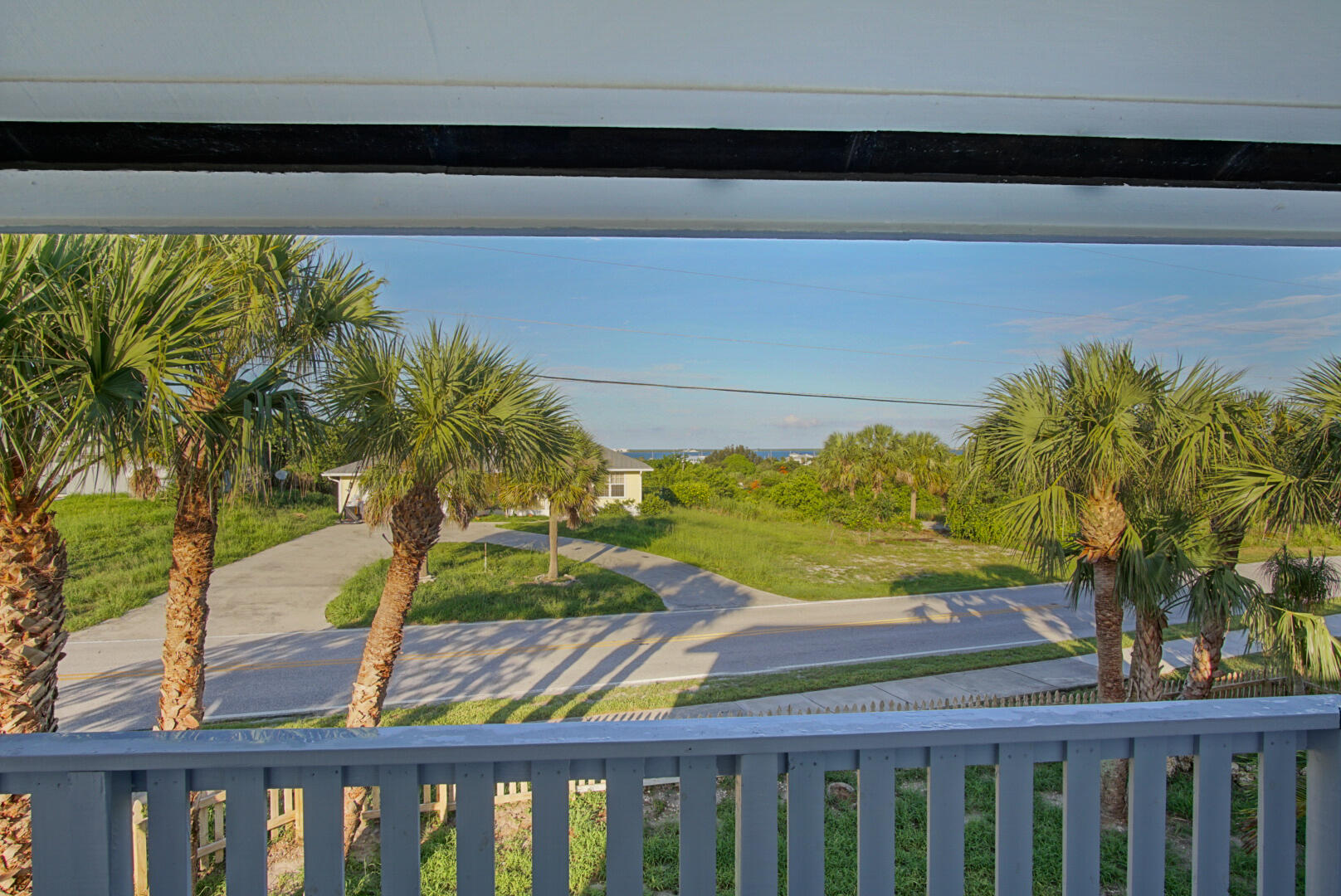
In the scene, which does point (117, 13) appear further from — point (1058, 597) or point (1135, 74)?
point (1058, 597)

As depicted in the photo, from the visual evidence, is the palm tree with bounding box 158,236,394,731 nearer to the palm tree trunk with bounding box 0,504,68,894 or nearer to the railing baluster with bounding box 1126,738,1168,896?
the palm tree trunk with bounding box 0,504,68,894

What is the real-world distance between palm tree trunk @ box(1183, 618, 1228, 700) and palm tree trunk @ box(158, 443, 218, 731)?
699 centimetres

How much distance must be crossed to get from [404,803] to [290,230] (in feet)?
3.37

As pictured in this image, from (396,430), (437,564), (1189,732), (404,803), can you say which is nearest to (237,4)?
(404,803)

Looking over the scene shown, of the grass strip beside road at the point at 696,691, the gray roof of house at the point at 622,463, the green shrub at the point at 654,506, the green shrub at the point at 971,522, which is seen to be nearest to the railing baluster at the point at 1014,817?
the grass strip beside road at the point at 696,691

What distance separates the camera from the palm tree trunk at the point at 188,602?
13.0 feet

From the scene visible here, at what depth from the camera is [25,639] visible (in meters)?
2.96

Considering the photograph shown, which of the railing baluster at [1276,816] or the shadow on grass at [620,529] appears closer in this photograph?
the railing baluster at [1276,816]

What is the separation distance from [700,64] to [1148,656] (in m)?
6.32

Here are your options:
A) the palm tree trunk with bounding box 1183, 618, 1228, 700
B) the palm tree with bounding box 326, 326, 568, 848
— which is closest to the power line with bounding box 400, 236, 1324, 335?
the palm tree with bounding box 326, 326, 568, 848

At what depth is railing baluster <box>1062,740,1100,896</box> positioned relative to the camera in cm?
98

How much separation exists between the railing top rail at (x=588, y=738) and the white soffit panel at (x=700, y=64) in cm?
85

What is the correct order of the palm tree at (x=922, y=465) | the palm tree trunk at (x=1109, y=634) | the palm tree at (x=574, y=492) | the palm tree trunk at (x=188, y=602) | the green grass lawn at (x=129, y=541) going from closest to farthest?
1. the palm tree trunk at (x=188, y=602)
2. the palm tree trunk at (x=1109, y=634)
3. the palm tree at (x=574, y=492)
4. the green grass lawn at (x=129, y=541)
5. the palm tree at (x=922, y=465)

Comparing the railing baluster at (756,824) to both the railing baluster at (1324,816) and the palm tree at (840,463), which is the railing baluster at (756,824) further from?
the palm tree at (840,463)
